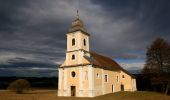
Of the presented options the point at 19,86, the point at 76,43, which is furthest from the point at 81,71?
the point at 19,86

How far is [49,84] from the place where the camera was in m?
104

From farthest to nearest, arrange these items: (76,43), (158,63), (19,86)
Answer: (19,86)
(76,43)
(158,63)

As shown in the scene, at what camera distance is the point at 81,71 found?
37656 mm

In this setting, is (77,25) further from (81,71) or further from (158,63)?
(158,63)

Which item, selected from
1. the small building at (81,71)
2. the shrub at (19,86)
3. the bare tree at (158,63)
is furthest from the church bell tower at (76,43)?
the shrub at (19,86)

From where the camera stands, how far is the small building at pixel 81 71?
3666cm

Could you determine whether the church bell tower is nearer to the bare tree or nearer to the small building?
the small building

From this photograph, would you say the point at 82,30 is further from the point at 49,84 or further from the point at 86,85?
the point at 49,84

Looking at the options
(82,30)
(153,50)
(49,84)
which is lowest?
(49,84)

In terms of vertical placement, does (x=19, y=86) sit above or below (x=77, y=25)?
below

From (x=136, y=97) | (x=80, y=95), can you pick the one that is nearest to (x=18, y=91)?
(x=80, y=95)

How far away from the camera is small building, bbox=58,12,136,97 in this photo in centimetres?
3666

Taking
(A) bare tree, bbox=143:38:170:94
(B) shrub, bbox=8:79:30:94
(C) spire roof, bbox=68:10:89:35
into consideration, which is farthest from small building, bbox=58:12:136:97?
(B) shrub, bbox=8:79:30:94

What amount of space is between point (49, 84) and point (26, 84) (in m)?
49.9
